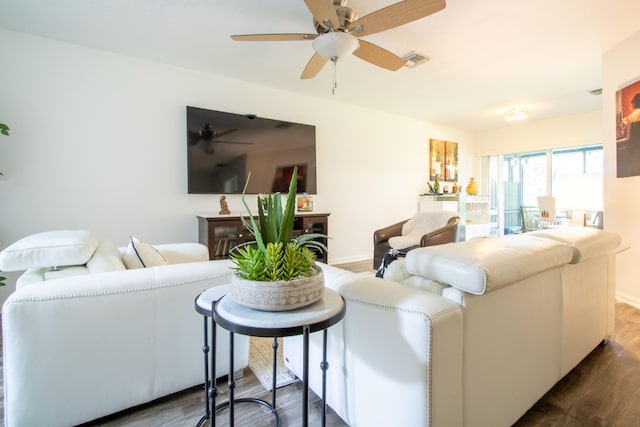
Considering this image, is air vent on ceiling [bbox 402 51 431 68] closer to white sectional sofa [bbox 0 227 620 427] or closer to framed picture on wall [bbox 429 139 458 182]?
white sectional sofa [bbox 0 227 620 427]

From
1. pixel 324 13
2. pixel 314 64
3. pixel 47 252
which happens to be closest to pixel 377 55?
pixel 314 64

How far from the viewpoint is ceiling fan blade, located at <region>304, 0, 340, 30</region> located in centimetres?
157

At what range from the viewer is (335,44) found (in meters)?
1.88

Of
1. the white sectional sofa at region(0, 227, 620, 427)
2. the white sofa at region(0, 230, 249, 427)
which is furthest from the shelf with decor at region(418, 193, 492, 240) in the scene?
the white sofa at region(0, 230, 249, 427)

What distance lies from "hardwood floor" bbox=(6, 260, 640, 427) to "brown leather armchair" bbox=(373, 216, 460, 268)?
1580 mm

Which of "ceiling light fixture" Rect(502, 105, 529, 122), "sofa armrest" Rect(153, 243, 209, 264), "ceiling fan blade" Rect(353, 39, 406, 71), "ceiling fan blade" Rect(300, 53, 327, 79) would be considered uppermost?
"ceiling light fixture" Rect(502, 105, 529, 122)

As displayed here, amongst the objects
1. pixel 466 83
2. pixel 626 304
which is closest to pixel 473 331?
pixel 626 304

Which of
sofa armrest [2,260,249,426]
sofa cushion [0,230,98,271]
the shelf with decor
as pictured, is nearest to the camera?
sofa armrest [2,260,249,426]

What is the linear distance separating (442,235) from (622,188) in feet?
5.28

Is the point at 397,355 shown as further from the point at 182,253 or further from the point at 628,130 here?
the point at 628,130

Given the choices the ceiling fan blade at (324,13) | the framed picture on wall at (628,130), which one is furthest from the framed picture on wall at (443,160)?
the ceiling fan blade at (324,13)

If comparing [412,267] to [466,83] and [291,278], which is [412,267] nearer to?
[291,278]

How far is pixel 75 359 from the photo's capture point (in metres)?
1.10

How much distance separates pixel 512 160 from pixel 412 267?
235 inches
